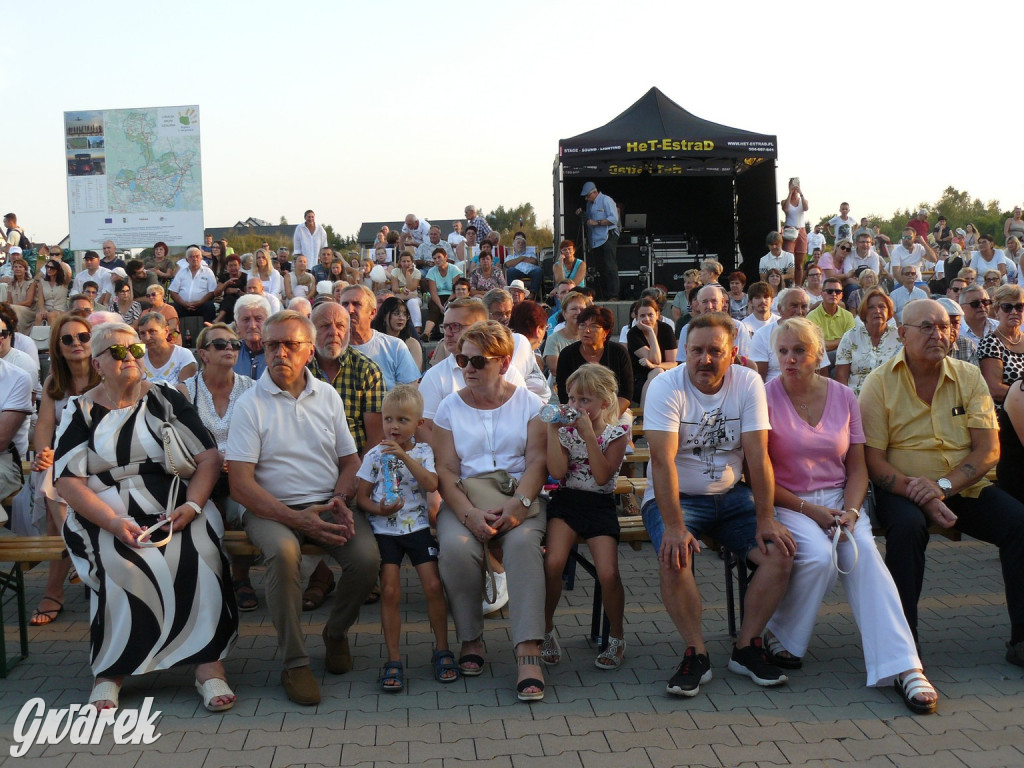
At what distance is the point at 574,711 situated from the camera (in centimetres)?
361

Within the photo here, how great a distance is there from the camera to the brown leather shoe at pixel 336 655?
13.2 ft

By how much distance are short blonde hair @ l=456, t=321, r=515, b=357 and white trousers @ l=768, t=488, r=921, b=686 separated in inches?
55.4

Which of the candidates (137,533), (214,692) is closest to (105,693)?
(214,692)

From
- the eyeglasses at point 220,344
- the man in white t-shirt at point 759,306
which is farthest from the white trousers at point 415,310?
the eyeglasses at point 220,344

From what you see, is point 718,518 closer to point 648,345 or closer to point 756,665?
point 756,665

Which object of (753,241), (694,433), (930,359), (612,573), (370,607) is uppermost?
(753,241)

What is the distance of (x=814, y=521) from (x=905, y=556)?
397mm

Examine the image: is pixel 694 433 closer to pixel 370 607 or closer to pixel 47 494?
pixel 370 607

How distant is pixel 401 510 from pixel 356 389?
0.97 m

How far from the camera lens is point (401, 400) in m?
4.19

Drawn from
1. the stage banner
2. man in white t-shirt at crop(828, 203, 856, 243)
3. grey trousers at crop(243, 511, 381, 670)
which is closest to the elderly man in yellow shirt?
grey trousers at crop(243, 511, 381, 670)

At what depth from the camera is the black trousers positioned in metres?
3.98

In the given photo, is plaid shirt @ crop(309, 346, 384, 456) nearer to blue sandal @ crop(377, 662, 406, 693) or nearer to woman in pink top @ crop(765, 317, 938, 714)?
blue sandal @ crop(377, 662, 406, 693)

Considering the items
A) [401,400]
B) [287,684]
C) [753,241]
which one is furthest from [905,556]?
[753,241]
